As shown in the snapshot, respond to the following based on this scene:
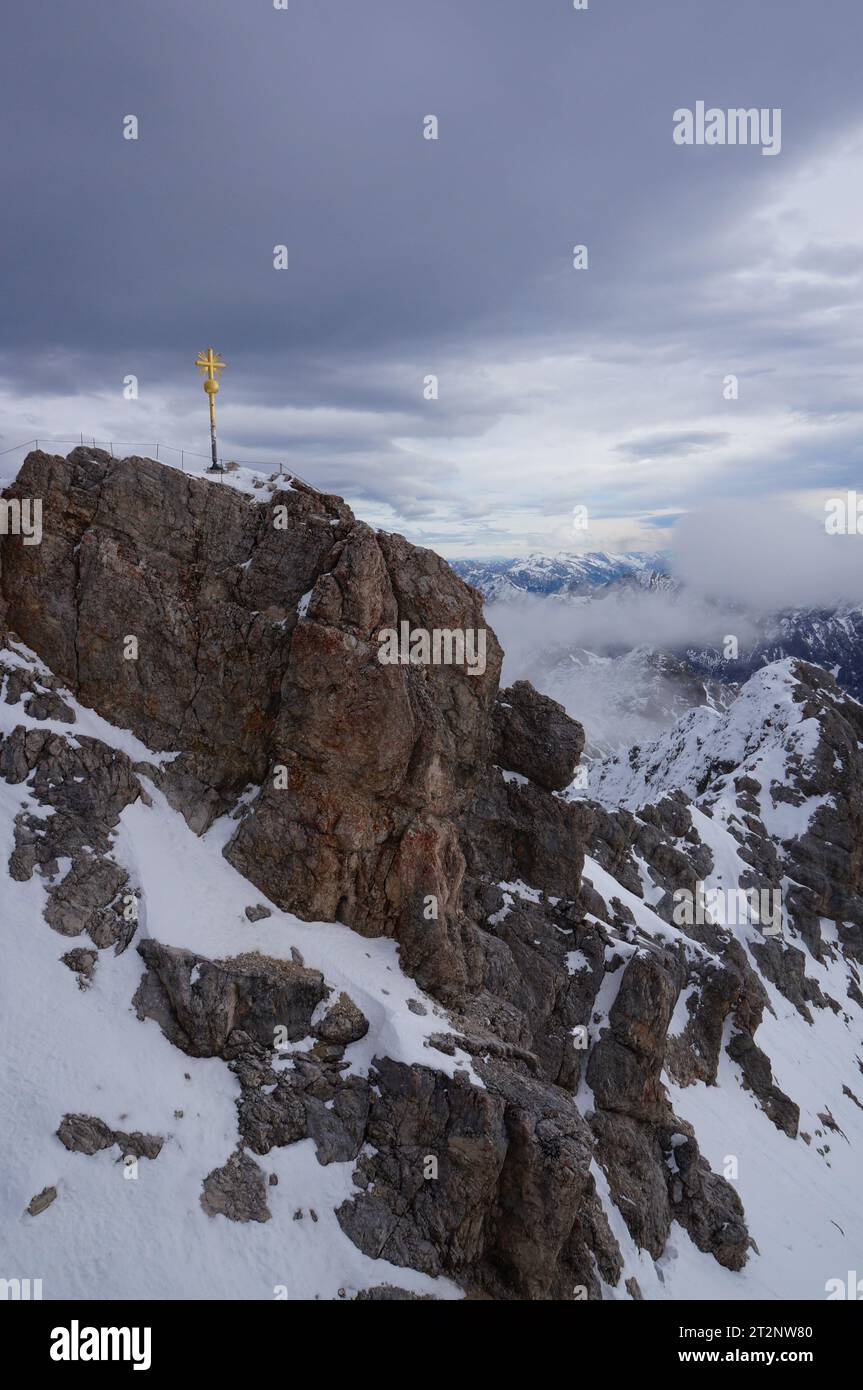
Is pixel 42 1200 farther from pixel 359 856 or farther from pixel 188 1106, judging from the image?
pixel 359 856

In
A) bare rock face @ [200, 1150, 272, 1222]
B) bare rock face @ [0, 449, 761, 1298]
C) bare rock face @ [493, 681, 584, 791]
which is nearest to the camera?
bare rock face @ [200, 1150, 272, 1222]

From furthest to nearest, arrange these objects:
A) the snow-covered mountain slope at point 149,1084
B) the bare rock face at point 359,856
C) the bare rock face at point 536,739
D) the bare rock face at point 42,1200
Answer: the bare rock face at point 536,739 < the bare rock face at point 359,856 < the snow-covered mountain slope at point 149,1084 < the bare rock face at point 42,1200

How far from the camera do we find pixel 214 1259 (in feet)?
73.3

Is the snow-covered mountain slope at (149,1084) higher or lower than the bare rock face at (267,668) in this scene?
lower

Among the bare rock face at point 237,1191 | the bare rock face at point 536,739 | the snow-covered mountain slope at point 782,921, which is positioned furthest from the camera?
the snow-covered mountain slope at point 782,921

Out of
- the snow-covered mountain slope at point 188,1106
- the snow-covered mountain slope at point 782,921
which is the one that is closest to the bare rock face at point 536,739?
the snow-covered mountain slope at point 188,1106

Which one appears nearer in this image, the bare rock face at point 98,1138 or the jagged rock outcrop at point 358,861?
the bare rock face at point 98,1138

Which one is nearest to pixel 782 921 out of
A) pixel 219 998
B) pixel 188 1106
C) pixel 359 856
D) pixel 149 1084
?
pixel 359 856

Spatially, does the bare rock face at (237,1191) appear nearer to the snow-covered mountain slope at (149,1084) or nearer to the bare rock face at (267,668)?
the snow-covered mountain slope at (149,1084)

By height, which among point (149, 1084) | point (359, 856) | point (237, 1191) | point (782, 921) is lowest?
point (782, 921)

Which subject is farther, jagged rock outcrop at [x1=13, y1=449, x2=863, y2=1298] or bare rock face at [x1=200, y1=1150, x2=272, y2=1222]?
jagged rock outcrop at [x1=13, y1=449, x2=863, y2=1298]

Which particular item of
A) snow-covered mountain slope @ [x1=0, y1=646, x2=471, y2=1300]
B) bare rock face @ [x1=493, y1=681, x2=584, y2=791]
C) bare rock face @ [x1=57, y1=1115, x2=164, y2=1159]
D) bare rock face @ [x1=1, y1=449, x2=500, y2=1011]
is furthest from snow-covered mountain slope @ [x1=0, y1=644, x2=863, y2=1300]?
bare rock face @ [x1=493, y1=681, x2=584, y2=791]

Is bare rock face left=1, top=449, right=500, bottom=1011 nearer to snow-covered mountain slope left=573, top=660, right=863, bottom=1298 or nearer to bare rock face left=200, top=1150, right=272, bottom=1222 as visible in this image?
bare rock face left=200, top=1150, right=272, bottom=1222
